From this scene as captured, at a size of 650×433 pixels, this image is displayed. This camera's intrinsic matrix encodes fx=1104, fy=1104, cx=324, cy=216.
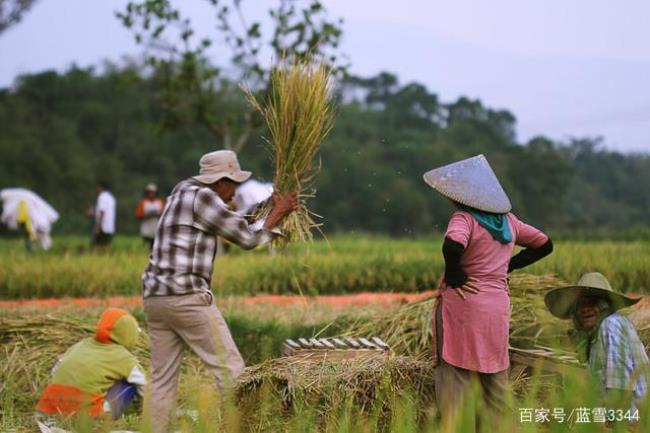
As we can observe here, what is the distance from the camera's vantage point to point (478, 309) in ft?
15.7

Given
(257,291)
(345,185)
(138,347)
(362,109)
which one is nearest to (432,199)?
(345,185)

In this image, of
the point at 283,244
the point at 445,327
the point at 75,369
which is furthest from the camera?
the point at 75,369

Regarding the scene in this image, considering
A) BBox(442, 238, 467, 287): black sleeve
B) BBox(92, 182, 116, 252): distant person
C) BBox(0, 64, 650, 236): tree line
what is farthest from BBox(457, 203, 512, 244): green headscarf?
BBox(0, 64, 650, 236): tree line

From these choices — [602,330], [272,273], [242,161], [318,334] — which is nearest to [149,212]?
[272,273]

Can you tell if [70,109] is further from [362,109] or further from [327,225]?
[362,109]

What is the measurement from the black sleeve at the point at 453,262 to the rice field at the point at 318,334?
0.52 meters

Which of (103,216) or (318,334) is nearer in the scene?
(318,334)

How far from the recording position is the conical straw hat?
4.87m

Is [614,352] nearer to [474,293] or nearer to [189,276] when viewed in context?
[474,293]

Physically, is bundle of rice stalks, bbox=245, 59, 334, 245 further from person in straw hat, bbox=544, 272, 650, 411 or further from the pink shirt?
person in straw hat, bbox=544, 272, 650, 411

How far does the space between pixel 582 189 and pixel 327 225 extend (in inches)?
511

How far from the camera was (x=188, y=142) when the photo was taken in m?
44.1

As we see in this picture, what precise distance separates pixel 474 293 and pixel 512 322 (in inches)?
68.8

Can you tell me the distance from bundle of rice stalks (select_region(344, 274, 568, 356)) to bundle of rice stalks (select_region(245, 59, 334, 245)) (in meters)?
1.19
